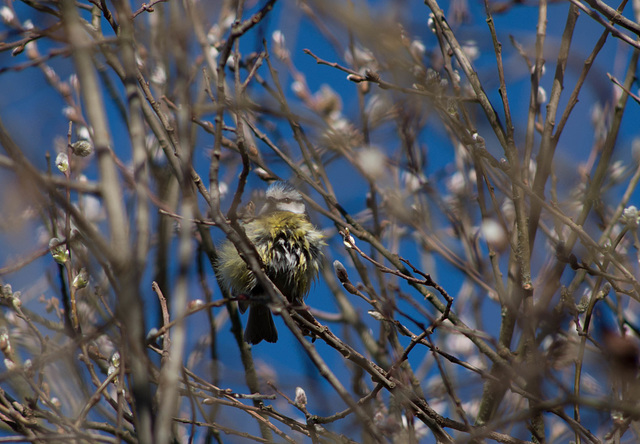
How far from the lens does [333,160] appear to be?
403 cm

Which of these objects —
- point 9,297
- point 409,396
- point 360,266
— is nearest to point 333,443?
point 409,396

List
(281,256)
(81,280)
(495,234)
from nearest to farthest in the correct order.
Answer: (81,280) < (495,234) < (281,256)

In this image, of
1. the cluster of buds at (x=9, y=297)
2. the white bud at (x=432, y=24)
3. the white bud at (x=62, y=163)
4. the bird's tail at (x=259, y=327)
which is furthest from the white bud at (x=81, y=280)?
the white bud at (x=432, y=24)

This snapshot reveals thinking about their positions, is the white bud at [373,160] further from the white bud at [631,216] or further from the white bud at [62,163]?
the white bud at [62,163]

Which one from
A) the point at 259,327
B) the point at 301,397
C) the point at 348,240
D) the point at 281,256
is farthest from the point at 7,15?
the point at 301,397

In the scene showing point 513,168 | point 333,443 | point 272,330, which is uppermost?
point 513,168

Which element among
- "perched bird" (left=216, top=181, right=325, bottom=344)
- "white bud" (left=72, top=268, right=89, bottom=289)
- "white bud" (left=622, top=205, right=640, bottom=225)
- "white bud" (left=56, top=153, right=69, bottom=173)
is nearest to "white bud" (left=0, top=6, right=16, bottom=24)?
"white bud" (left=56, top=153, right=69, bottom=173)

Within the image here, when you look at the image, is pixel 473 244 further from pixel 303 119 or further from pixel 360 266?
pixel 303 119

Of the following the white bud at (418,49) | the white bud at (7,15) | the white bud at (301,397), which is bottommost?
the white bud at (301,397)

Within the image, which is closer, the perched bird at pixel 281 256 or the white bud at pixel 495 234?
the white bud at pixel 495 234

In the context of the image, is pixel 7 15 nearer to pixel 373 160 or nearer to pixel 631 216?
pixel 373 160

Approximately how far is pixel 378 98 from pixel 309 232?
3.24ft

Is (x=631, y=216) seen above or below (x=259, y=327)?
above

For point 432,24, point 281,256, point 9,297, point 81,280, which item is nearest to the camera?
point 81,280
